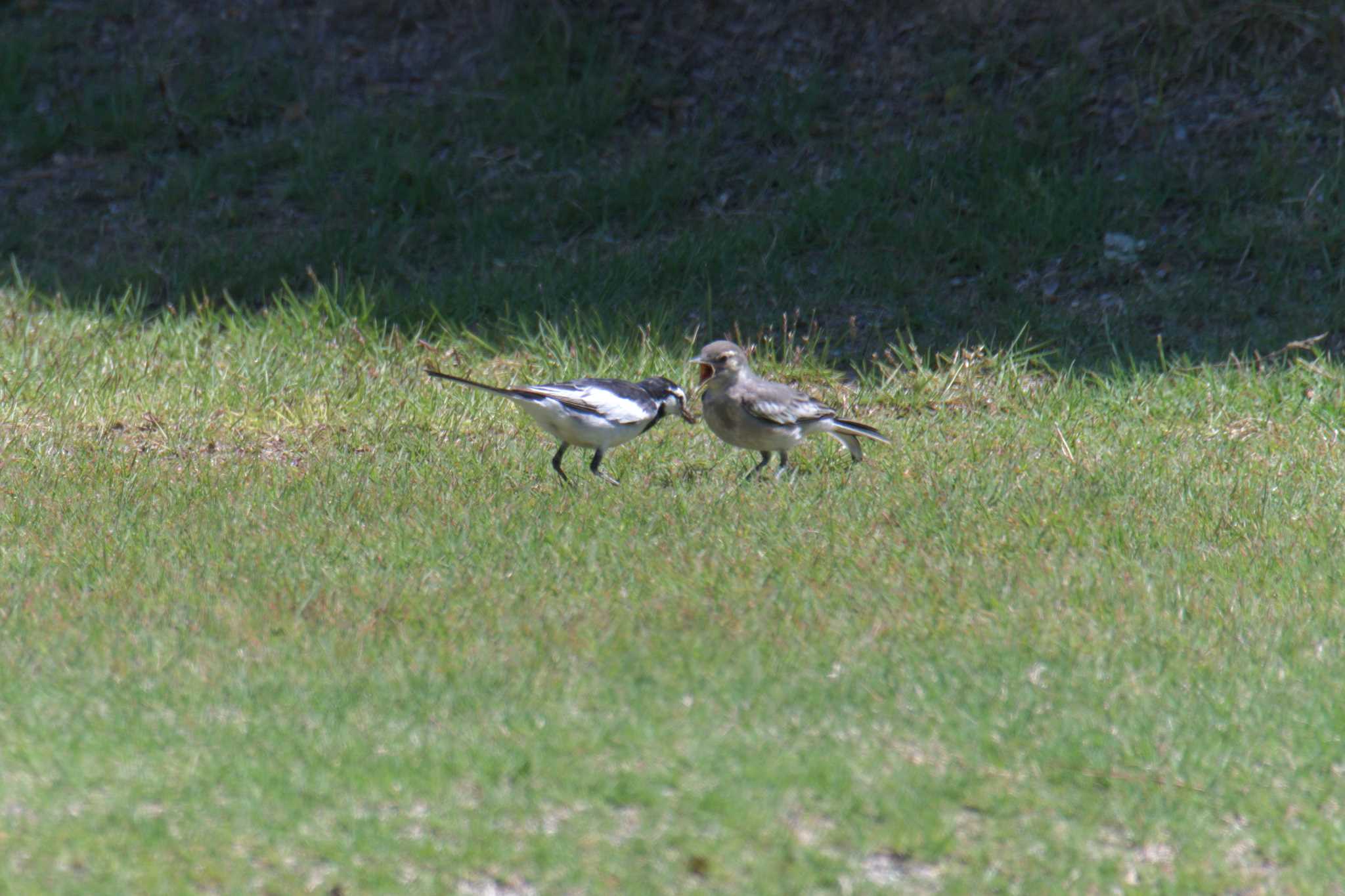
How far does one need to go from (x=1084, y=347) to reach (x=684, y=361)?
2.48 meters

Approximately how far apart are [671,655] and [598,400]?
2.20m

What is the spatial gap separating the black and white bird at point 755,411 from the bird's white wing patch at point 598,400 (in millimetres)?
444

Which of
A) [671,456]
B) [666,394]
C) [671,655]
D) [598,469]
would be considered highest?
[671,655]

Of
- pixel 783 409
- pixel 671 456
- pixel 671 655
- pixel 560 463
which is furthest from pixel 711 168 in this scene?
pixel 671 655

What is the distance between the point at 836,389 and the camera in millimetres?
9594

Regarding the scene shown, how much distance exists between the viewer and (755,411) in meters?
7.66

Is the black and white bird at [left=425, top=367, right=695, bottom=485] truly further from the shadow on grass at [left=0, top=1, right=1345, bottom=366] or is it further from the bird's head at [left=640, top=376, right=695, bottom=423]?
the shadow on grass at [left=0, top=1, right=1345, bottom=366]

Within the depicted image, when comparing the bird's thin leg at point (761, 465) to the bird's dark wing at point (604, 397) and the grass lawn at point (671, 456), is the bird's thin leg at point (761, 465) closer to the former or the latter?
the grass lawn at point (671, 456)

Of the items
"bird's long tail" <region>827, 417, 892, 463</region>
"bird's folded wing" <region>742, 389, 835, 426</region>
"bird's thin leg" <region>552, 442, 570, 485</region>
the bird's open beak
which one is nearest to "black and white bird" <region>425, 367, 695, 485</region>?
"bird's thin leg" <region>552, 442, 570, 485</region>

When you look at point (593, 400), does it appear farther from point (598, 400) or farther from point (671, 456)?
point (671, 456)

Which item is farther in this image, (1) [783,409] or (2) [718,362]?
(2) [718,362]

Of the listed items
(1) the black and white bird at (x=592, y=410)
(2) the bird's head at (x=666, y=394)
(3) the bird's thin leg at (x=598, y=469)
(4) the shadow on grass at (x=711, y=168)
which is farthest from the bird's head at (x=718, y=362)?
(4) the shadow on grass at (x=711, y=168)

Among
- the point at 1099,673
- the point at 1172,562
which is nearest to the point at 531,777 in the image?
the point at 1099,673

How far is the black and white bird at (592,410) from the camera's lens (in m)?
7.30
